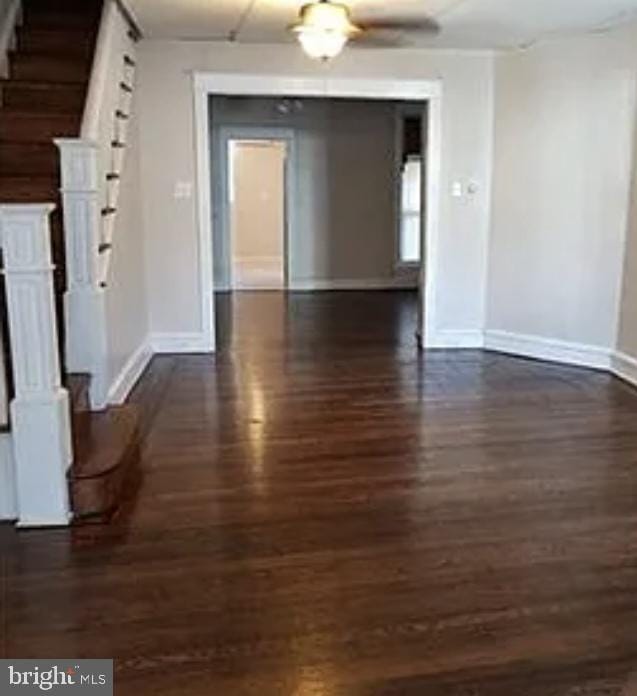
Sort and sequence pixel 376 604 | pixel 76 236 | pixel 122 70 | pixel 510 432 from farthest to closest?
pixel 122 70, pixel 510 432, pixel 76 236, pixel 376 604

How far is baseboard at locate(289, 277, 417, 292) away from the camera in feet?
33.2

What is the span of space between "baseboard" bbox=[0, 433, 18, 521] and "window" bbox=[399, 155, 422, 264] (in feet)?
24.9

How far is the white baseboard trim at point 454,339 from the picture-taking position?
6.42 meters

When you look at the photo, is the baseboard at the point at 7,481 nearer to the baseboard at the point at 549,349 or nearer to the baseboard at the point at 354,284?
the baseboard at the point at 549,349

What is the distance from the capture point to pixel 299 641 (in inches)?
89.8

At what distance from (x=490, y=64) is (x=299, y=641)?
5071 mm

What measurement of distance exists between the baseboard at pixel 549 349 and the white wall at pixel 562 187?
4cm

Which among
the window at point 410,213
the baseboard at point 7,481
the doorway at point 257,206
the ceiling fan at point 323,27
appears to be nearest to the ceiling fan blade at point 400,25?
the ceiling fan at point 323,27

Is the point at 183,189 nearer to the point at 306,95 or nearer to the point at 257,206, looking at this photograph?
the point at 306,95

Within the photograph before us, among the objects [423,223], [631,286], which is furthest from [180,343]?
[631,286]

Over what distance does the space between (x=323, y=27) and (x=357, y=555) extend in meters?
2.88

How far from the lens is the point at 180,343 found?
6.21 meters

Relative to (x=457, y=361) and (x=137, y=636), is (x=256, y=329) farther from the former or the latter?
(x=137, y=636)

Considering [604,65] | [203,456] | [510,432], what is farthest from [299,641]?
[604,65]
